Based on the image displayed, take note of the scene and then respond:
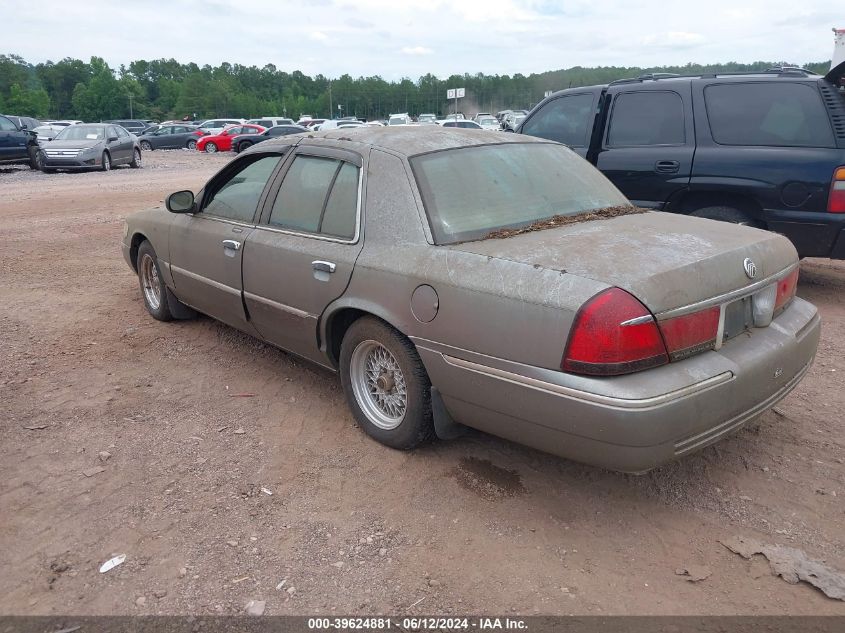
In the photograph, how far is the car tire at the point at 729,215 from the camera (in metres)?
5.89

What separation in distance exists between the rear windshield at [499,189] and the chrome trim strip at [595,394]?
0.69 meters

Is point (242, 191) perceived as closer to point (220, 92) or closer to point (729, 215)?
point (729, 215)

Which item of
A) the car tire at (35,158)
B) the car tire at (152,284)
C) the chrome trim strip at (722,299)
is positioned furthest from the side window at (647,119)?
the car tire at (35,158)

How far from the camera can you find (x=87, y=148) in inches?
770

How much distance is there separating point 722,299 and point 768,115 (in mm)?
3847

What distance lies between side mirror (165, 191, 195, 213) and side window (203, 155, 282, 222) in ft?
0.33

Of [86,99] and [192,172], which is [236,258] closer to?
[192,172]

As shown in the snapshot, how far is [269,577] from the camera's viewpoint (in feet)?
8.71

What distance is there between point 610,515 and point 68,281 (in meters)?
6.14

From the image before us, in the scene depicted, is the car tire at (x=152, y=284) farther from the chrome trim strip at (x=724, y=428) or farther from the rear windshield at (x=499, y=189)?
the chrome trim strip at (x=724, y=428)

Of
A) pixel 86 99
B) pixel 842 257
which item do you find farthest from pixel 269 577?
pixel 86 99

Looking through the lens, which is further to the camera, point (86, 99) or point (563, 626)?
point (86, 99)

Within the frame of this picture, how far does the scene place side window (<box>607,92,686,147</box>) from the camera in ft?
20.8

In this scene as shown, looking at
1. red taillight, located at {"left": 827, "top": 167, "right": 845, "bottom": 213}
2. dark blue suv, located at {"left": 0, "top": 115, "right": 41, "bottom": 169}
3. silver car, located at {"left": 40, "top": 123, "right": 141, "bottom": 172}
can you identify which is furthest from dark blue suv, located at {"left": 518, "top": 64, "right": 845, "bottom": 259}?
dark blue suv, located at {"left": 0, "top": 115, "right": 41, "bottom": 169}
